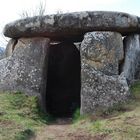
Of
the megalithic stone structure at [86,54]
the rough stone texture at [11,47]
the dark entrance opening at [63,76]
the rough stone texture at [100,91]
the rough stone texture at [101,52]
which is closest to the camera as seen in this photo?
the rough stone texture at [100,91]

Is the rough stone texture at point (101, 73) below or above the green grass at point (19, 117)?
above

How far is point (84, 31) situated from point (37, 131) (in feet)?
11.4

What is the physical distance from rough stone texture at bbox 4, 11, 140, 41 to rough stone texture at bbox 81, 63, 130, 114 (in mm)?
1141

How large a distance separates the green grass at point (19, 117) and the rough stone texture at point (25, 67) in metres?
0.37

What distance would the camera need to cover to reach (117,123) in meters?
8.04

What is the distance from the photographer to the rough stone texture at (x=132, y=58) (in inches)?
429

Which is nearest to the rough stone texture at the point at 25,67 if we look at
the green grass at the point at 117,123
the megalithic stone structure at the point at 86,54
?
the megalithic stone structure at the point at 86,54

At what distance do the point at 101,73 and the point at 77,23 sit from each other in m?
1.39

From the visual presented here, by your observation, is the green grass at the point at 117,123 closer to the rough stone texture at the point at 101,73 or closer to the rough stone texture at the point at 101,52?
the rough stone texture at the point at 101,73

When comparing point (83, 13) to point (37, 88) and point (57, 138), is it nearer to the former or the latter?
point (37, 88)

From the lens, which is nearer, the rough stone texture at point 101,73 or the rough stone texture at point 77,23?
the rough stone texture at point 101,73

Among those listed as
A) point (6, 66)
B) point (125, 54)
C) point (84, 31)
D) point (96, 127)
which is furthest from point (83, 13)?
point (96, 127)

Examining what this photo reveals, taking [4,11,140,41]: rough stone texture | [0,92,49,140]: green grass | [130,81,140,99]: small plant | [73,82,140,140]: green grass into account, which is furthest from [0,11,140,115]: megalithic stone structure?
[0,92,49,140]: green grass

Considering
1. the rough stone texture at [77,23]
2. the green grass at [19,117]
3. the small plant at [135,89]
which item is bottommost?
the green grass at [19,117]
